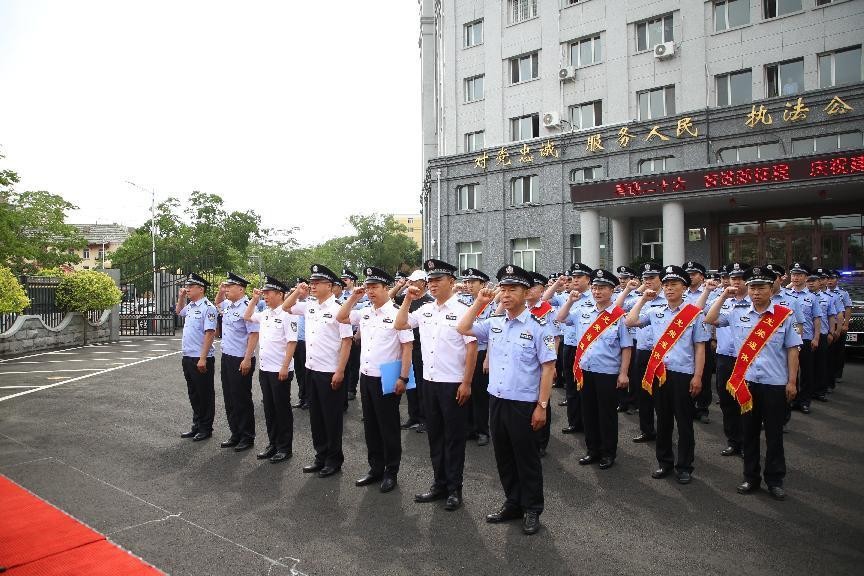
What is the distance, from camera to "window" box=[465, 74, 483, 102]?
97.6ft

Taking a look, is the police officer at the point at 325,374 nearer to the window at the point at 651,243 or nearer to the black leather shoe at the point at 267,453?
the black leather shoe at the point at 267,453

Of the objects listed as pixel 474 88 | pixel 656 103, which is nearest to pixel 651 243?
pixel 656 103

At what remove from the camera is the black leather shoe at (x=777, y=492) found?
196 inches

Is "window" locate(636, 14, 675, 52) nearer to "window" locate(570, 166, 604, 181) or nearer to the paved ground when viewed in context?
"window" locate(570, 166, 604, 181)

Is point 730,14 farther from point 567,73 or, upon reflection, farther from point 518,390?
point 518,390

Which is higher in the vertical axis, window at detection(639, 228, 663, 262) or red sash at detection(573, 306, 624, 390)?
window at detection(639, 228, 663, 262)

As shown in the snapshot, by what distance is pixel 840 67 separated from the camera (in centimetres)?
2027

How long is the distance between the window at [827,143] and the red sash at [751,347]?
58.8ft

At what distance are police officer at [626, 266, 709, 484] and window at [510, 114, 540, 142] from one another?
23294 mm

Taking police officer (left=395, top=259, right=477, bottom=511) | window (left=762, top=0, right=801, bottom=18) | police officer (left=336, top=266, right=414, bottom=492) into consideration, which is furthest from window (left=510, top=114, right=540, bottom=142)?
police officer (left=395, top=259, right=477, bottom=511)

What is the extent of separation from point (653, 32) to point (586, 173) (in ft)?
21.4

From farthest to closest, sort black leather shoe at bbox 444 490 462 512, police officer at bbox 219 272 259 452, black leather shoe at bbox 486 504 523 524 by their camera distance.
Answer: police officer at bbox 219 272 259 452
black leather shoe at bbox 444 490 462 512
black leather shoe at bbox 486 504 523 524

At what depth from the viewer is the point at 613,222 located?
24.2 metres

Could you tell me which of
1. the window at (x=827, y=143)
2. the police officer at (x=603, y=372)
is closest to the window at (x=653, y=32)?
the window at (x=827, y=143)
